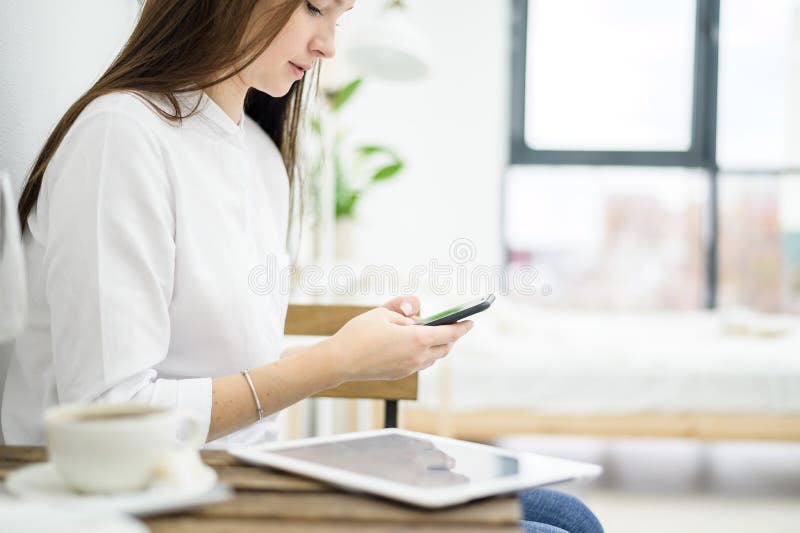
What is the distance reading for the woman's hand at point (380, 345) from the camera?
31.3 inches

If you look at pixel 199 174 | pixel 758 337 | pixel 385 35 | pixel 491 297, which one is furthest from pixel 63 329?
pixel 758 337

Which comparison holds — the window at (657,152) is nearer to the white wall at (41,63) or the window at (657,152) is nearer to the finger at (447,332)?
the white wall at (41,63)

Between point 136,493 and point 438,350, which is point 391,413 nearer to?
point 438,350

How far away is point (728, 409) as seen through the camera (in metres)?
2.60

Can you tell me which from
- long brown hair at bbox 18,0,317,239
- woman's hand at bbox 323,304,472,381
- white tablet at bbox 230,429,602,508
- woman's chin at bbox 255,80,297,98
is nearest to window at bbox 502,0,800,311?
woman's chin at bbox 255,80,297,98

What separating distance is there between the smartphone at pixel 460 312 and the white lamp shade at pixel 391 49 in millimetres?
1403

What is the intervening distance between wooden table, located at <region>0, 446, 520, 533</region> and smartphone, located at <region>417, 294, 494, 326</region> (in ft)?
0.96

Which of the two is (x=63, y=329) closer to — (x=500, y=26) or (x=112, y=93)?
(x=112, y=93)

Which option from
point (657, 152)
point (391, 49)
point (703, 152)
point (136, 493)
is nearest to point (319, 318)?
point (136, 493)

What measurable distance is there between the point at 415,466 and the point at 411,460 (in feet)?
0.07

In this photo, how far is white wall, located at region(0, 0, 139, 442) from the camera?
3.18 ft

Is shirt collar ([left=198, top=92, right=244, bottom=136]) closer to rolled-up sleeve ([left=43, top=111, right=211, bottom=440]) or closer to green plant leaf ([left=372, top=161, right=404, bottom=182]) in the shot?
rolled-up sleeve ([left=43, top=111, right=211, bottom=440])

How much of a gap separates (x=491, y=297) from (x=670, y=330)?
262 cm

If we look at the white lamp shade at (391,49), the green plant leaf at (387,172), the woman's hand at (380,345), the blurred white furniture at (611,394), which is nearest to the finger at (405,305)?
the woman's hand at (380,345)
